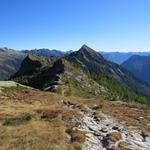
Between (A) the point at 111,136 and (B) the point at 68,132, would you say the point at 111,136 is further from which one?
(B) the point at 68,132

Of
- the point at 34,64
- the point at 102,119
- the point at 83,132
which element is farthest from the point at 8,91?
the point at 34,64

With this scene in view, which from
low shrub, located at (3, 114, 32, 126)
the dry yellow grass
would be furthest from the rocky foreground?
low shrub, located at (3, 114, 32, 126)

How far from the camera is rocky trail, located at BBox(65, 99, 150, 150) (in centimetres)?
2533

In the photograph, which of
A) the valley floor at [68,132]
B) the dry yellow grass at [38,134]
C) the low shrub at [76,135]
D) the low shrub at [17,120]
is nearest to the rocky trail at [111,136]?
the valley floor at [68,132]

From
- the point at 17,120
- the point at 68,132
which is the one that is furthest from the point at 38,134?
the point at 17,120

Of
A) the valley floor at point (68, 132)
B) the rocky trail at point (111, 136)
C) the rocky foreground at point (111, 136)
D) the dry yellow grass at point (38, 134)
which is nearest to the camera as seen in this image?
the dry yellow grass at point (38, 134)

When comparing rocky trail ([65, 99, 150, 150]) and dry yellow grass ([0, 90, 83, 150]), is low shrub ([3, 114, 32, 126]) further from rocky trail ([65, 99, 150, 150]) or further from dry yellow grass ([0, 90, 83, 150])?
rocky trail ([65, 99, 150, 150])

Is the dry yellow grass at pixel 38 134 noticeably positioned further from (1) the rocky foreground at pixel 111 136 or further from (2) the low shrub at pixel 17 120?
(1) the rocky foreground at pixel 111 136

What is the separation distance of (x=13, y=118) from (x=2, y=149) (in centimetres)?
1148

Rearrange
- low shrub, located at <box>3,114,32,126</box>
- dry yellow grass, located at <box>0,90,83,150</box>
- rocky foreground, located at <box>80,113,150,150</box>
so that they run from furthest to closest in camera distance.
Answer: low shrub, located at <box>3,114,32,126</box>, rocky foreground, located at <box>80,113,150,150</box>, dry yellow grass, located at <box>0,90,83,150</box>

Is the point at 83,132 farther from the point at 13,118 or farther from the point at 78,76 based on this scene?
the point at 78,76

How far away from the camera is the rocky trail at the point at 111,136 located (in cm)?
2533

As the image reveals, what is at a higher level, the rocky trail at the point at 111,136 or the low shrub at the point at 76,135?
the low shrub at the point at 76,135

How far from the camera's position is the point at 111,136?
27938mm
